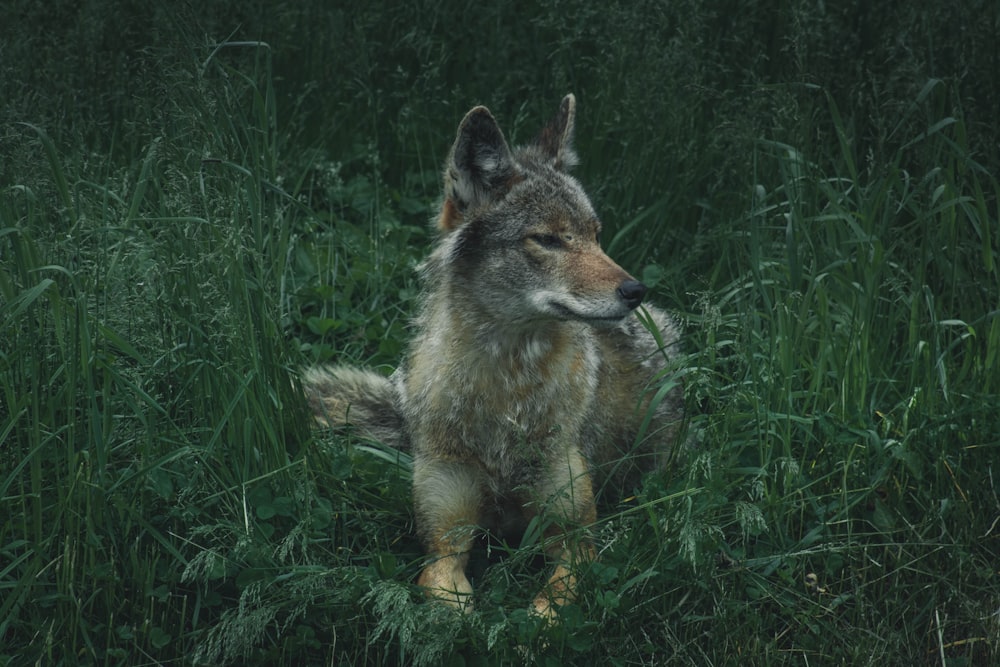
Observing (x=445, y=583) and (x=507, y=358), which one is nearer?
(x=445, y=583)

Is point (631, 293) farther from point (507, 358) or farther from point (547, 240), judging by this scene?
point (507, 358)

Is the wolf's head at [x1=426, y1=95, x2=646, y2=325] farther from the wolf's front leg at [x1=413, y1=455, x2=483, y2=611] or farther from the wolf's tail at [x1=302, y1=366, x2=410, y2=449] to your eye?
the wolf's tail at [x1=302, y1=366, x2=410, y2=449]

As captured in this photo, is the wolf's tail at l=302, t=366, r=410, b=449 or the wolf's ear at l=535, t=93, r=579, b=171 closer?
the wolf's ear at l=535, t=93, r=579, b=171

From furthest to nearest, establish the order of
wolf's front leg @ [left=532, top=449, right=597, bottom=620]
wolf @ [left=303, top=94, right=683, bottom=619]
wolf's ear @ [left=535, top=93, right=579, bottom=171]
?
wolf's ear @ [left=535, top=93, right=579, bottom=171]
wolf @ [left=303, top=94, right=683, bottom=619]
wolf's front leg @ [left=532, top=449, right=597, bottom=620]

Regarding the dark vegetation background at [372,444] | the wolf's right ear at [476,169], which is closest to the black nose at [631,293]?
the dark vegetation background at [372,444]

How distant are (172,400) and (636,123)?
2874 mm

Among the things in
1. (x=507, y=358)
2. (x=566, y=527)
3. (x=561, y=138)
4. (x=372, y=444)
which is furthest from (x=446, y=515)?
(x=561, y=138)

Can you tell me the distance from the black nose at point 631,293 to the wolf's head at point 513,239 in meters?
0.06

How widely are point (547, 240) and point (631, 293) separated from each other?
0.47m

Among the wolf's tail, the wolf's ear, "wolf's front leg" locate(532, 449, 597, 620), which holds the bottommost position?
the wolf's tail

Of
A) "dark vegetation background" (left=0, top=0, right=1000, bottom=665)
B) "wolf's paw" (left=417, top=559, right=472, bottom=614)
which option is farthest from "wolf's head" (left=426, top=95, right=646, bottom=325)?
"wolf's paw" (left=417, top=559, right=472, bottom=614)

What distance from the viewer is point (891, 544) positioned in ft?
12.7

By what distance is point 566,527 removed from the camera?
4215 millimetres

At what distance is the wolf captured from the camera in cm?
418
